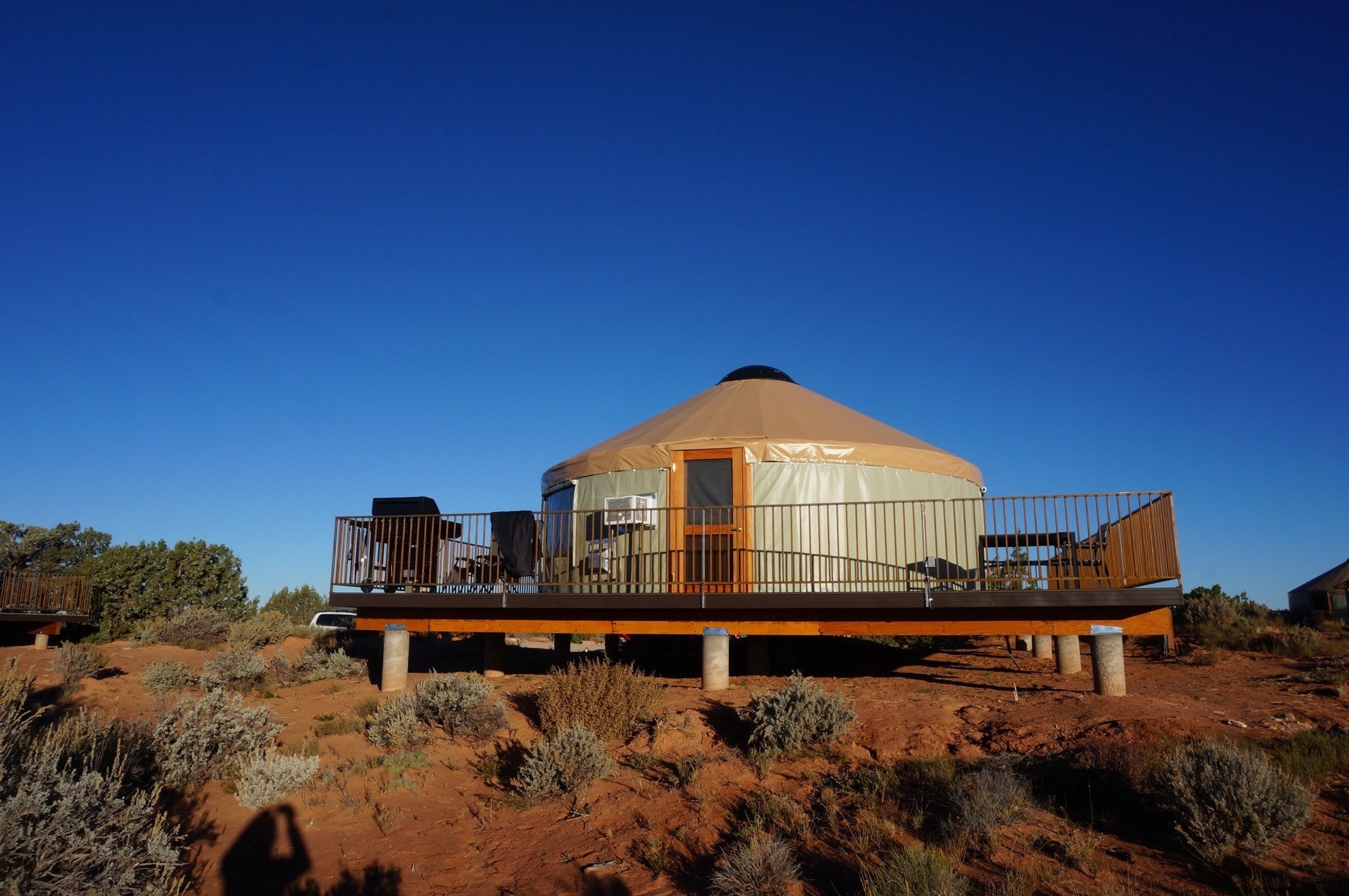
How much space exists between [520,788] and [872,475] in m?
6.46

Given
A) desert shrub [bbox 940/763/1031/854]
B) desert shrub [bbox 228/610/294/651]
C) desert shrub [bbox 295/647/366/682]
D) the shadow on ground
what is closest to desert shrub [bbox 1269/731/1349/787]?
desert shrub [bbox 940/763/1031/854]

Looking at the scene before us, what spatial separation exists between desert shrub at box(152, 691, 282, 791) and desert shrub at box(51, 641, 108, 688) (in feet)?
14.2

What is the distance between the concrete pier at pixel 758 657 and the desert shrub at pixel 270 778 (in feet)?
16.3

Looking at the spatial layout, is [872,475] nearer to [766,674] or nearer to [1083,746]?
[766,674]

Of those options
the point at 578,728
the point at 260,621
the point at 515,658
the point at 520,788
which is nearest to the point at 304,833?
the point at 520,788

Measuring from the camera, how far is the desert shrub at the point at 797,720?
684 cm

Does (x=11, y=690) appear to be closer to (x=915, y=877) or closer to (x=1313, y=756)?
(x=915, y=877)

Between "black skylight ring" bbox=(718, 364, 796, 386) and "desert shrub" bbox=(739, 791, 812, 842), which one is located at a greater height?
"black skylight ring" bbox=(718, 364, 796, 386)

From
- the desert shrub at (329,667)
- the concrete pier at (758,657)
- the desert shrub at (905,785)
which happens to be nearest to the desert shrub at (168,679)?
the desert shrub at (329,667)

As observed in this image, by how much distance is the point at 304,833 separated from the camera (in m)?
6.03

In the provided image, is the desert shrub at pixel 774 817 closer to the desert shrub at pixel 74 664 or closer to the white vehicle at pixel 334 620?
the desert shrub at pixel 74 664

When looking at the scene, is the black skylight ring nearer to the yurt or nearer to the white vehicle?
the yurt

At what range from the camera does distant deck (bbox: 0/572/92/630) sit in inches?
617

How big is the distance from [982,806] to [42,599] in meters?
17.3
